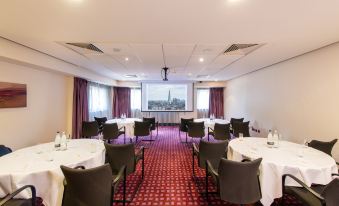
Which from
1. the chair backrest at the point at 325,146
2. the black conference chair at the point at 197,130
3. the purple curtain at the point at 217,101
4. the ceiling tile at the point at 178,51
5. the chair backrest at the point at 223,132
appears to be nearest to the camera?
the chair backrest at the point at 325,146

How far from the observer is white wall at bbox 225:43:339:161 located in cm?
347

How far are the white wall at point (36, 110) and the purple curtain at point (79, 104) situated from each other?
0.48 ft

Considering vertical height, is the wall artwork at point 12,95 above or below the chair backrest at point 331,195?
above

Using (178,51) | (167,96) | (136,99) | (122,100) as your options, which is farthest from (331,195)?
(136,99)

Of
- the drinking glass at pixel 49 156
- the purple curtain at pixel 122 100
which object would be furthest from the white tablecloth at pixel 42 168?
the purple curtain at pixel 122 100

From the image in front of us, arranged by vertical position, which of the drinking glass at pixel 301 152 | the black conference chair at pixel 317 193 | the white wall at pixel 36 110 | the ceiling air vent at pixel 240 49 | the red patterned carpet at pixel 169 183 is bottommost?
the red patterned carpet at pixel 169 183

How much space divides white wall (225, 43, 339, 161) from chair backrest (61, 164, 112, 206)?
12.8ft

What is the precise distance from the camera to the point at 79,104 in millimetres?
6270

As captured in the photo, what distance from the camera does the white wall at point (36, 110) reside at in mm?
3822

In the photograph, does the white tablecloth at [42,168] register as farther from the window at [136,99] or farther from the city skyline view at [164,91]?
the window at [136,99]

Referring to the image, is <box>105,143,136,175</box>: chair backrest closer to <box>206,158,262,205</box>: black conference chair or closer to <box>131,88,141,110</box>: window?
<box>206,158,262,205</box>: black conference chair

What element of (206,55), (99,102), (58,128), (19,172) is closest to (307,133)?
(206,55)

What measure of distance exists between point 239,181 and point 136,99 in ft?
29.3

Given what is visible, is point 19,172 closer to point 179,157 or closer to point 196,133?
point 179,157
